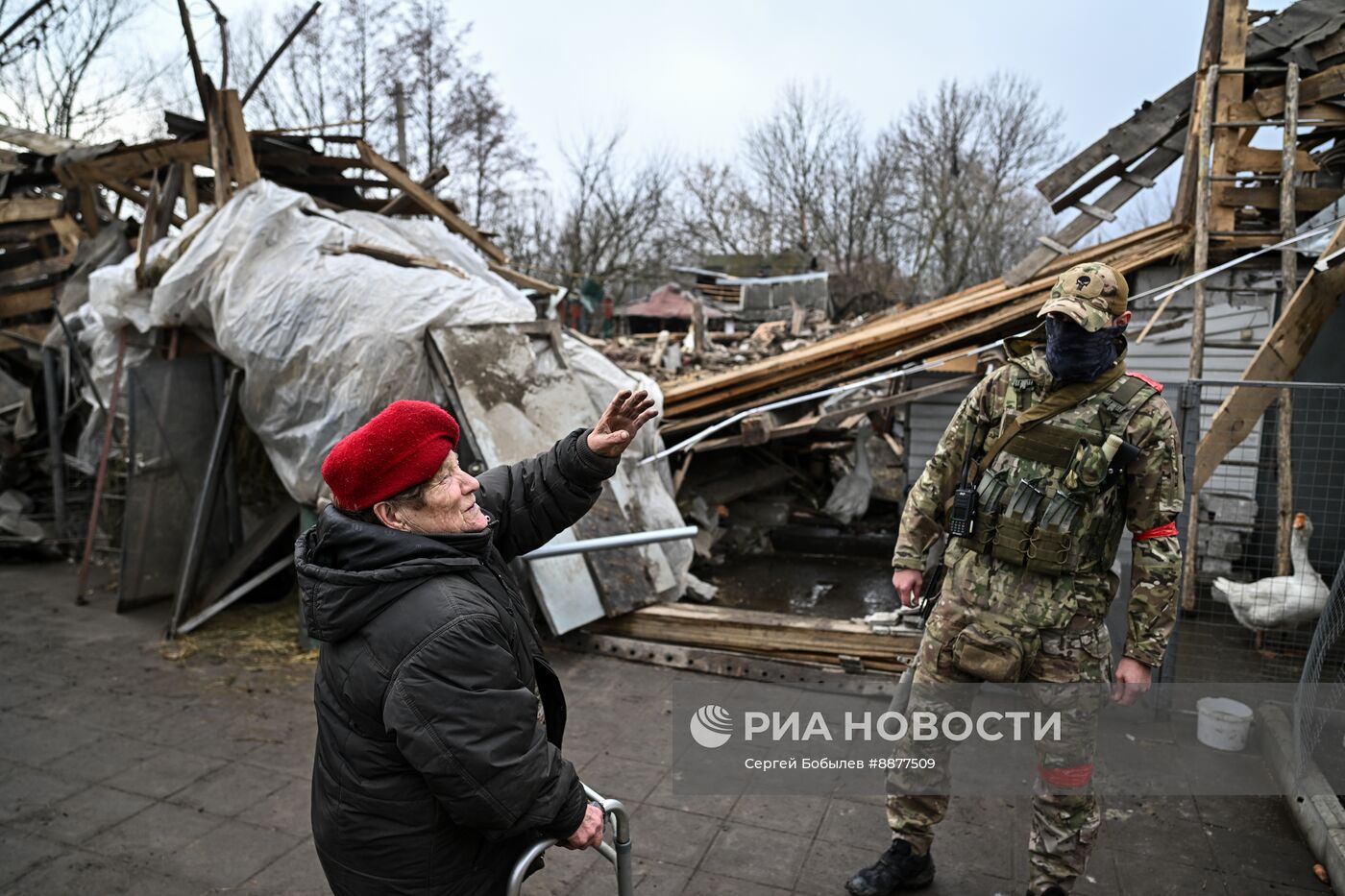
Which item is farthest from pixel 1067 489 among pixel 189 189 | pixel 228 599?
pixel 189 189

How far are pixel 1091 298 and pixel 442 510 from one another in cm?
205

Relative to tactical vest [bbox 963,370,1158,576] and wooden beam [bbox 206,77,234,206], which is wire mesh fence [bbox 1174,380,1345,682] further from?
wooden beam [bbox 206,77,234,206]

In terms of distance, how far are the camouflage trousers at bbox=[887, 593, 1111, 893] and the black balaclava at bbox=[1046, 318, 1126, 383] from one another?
0.77 m

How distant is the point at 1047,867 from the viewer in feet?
8.79

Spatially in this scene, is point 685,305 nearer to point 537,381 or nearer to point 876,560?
point 876,560

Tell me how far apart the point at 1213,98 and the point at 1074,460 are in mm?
5280

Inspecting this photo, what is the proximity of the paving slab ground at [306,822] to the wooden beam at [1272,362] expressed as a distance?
199 cm

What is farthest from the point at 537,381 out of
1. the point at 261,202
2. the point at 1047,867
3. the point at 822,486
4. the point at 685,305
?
the point at 685,305

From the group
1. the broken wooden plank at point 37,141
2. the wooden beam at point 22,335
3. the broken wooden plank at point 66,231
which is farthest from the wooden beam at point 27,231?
the wooden beam at point 22,335

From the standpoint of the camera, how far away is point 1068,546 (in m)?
2.63

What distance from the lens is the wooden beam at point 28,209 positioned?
896cm

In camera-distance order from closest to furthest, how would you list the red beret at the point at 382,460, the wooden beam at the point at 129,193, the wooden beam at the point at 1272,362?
the red beret at the point at 382,460
the wooden beam at the point at 1272,362
the wooden beam at the point at 129,193

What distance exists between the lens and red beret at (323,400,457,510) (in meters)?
1.69

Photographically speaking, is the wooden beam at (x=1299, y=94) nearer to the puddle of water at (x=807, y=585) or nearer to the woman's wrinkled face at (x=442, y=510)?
the puddle of water at (x=807, y=585)
